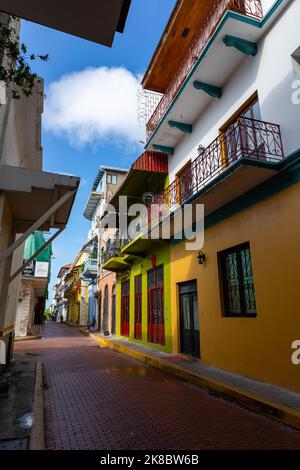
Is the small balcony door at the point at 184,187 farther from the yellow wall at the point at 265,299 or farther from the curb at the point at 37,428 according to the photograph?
the curb at the point at 37,428

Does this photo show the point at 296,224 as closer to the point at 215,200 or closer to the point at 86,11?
the point at 215,200

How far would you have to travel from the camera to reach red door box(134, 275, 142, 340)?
1511cm

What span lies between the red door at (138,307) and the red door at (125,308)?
1487 mm

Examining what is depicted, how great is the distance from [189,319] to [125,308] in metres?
8.02

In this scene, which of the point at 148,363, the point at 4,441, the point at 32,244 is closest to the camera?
the point at 4,441

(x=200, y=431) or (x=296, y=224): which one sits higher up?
(x=296, y=224)

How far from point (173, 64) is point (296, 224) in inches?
336

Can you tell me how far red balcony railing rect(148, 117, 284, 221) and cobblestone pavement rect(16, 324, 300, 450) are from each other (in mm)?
4704

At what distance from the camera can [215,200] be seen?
8062mm

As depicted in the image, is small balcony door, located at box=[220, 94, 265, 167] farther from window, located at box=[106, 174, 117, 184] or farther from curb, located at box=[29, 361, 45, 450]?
window, located at box=[106, 174, 117, 184]

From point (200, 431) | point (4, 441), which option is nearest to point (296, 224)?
point (200, 431)

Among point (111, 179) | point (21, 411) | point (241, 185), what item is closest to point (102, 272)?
point (111, 179)

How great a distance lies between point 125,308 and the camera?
58.4 feet

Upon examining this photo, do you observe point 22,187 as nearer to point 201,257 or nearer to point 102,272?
point 201,257
